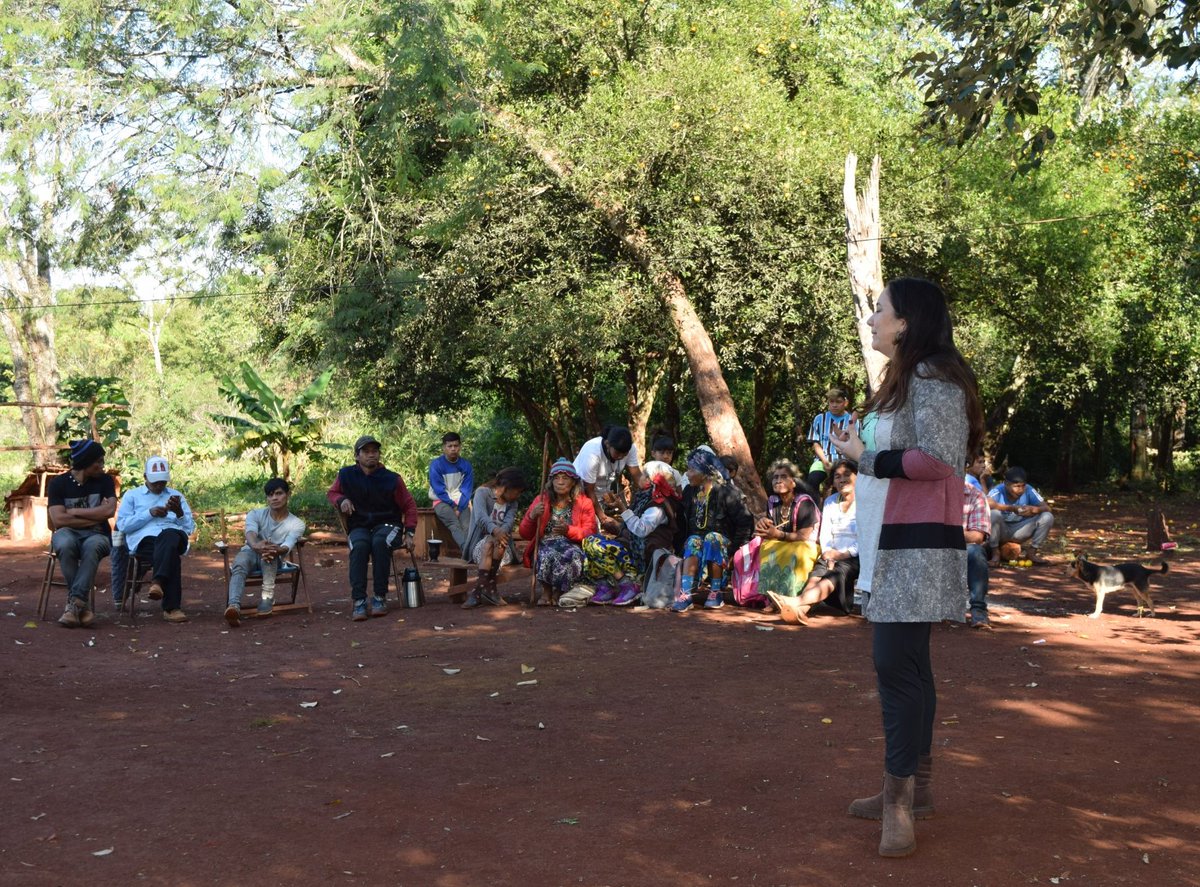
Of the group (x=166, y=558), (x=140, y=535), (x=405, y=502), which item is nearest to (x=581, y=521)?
(x=405, y=502)

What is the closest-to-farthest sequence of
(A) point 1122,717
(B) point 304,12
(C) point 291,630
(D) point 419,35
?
(A) point 1122,717 → (C) point 291,630 → (D) point 419,35 → (B) point 304,12

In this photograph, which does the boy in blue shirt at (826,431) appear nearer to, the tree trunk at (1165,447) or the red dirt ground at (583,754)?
the red dirt ground at (583,754)

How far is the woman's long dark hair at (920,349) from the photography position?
421cm

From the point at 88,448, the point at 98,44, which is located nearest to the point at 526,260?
the point at 98,44

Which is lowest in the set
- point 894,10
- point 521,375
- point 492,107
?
point 521,375

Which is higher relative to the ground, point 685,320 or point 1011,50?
point 1011,50

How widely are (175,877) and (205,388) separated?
39.5m

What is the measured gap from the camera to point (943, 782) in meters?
5.05

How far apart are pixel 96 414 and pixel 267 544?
1070 centimetres

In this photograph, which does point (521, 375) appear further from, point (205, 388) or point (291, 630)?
point (205, 388)

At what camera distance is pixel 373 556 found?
1061 centimetres

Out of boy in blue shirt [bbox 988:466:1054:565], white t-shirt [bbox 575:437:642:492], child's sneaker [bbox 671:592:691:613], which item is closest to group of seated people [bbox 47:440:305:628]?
white t-shirt [bbox 575:437:642:492]

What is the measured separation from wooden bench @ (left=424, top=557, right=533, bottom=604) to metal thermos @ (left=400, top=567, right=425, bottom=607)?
0.18 metres

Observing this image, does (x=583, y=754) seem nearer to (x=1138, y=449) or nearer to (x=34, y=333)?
(x=34, y=333)
